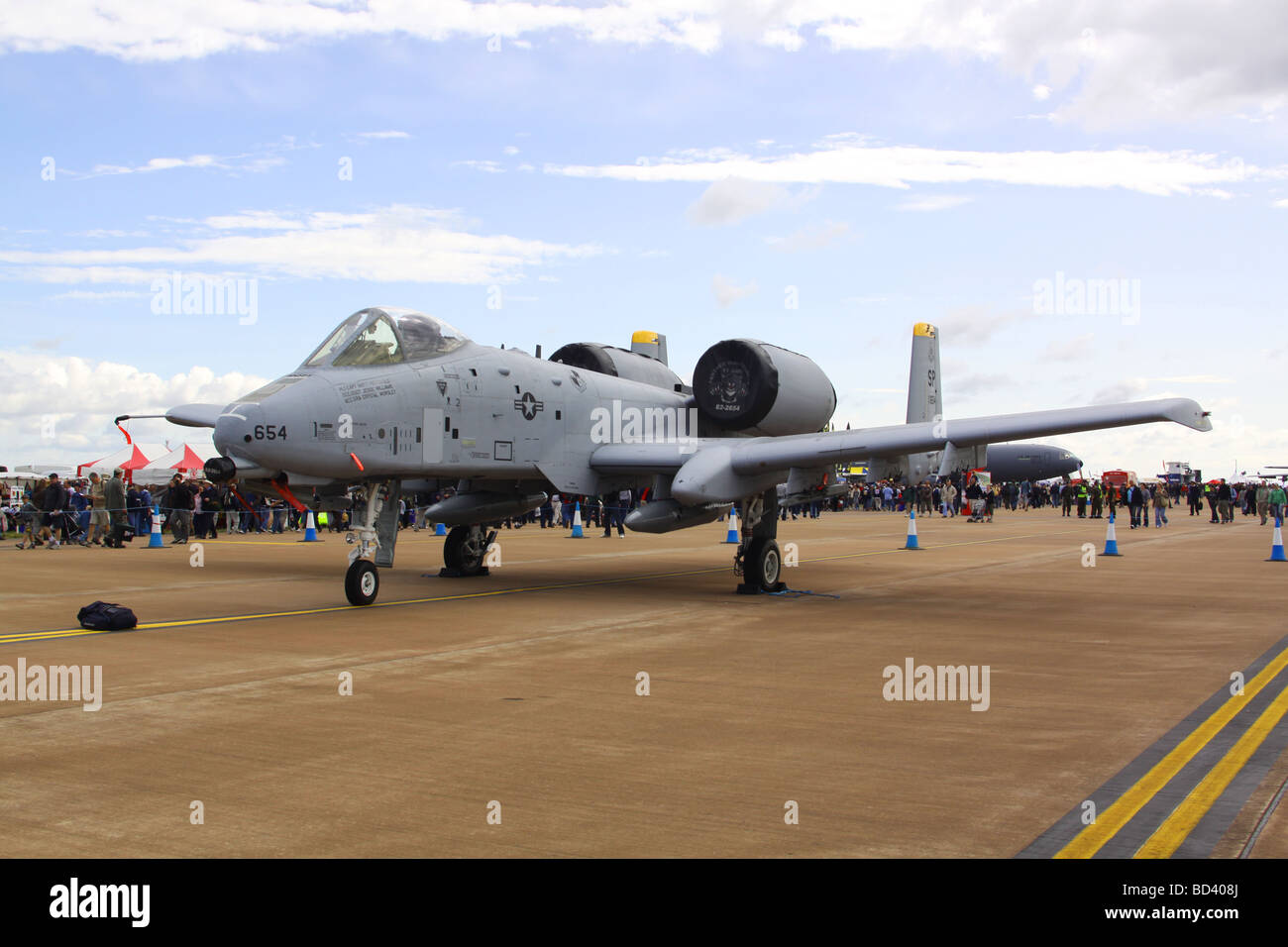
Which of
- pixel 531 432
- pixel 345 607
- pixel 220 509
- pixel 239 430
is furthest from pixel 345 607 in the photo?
pixel 220 509

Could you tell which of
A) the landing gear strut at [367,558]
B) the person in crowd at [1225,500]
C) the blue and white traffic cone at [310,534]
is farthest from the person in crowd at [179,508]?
the person in crowd at [1225,500]

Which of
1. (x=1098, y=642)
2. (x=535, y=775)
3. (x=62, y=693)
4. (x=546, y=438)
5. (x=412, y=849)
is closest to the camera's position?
(x=412, y=849)

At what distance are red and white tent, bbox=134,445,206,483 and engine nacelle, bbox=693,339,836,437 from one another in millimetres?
24199

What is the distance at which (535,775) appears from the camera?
5.53 m

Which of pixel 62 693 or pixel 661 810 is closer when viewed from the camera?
pixel 661 810

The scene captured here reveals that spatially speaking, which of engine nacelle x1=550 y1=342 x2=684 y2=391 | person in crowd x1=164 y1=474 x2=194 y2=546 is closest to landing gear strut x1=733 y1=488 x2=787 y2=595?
engine nacelle x1=550 y1=342 x2=684 y2=391

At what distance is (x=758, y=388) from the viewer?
16484mm

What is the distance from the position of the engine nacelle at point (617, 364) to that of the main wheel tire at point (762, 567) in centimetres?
458

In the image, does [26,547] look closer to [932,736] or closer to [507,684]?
[507,684]

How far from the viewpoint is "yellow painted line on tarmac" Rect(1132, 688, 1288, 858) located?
448 centimetres

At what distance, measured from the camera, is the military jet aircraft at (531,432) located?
1230 centimetres
